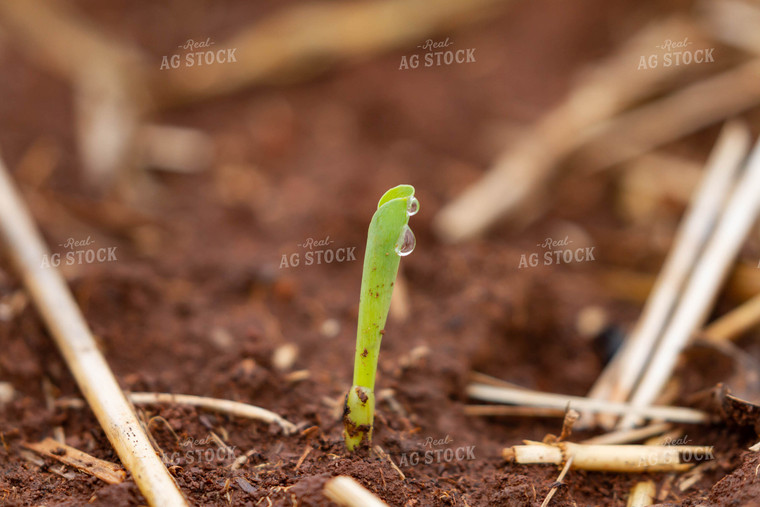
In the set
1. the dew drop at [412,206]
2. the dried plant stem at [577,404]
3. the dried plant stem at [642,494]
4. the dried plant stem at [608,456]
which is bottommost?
the dried plant stem at [642,494]

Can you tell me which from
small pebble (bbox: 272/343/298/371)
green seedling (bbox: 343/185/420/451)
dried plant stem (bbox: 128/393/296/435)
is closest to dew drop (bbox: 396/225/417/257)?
green seedling (bbox: 343/185/420/451)

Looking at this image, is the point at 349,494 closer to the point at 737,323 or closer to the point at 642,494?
the point at 642,494

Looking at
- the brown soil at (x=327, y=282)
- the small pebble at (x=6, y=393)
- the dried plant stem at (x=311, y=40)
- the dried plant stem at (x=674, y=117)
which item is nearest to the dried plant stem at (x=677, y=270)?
the brown soil at (x=327, y=282)

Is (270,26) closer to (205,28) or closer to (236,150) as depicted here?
(205,28)

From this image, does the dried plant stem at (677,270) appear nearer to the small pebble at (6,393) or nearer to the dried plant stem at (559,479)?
the dried plant stem at (559,479)

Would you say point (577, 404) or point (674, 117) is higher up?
point (674, 117)

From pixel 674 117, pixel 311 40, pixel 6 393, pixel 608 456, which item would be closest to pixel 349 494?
pixel 608 456
